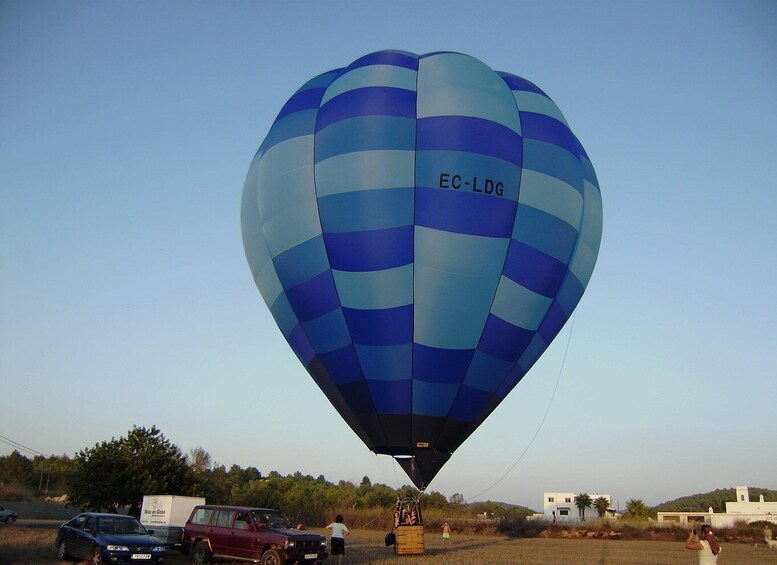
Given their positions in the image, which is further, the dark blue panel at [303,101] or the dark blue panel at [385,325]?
the dark blue panel at [303,101]

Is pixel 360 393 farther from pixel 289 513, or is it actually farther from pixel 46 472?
pixel 46 472

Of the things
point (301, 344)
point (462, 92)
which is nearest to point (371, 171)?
point (462, 92)

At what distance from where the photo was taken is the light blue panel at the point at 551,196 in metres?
17.0

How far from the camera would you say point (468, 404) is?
1669 cm

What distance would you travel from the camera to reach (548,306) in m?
17.8

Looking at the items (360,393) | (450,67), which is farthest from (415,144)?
(360,393)

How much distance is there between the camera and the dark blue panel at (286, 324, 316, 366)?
17688 mm

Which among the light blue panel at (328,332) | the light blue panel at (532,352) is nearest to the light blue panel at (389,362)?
the light blue panel at (328,332)

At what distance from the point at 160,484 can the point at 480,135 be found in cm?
2156

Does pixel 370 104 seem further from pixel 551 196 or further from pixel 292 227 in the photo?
pixel 551 196

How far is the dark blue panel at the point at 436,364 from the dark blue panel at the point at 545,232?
122 inches

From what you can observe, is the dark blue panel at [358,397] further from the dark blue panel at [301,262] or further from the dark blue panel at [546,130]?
the dark blue panel at [546,130]

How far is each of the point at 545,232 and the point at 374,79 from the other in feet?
18.2

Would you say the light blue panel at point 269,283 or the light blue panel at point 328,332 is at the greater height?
the light blue panel at point 269,283
